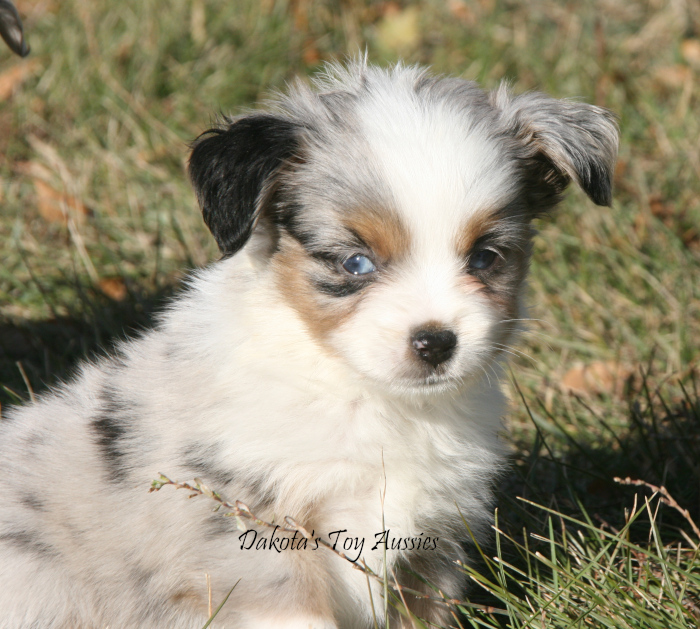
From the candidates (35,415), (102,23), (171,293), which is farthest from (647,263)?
(102,23)

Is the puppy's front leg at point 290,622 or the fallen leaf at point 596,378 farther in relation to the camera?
the fallen leaf at point 596,378

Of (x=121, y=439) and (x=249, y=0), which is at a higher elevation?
(x=249, y=0)

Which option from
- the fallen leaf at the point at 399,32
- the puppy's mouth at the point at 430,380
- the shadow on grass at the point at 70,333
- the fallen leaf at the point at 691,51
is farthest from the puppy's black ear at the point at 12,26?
the fallen leaf at the point at 691,51

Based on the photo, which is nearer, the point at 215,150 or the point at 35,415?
the point at 215,150

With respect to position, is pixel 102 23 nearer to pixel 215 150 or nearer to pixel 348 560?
pixel 215 150

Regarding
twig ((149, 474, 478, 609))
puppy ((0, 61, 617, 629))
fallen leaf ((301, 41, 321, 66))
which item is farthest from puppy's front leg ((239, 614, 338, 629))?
fallen leaf ((301, 41, 321, 66))

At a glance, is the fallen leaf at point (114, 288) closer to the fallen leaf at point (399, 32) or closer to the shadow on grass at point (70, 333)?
the shadow on grass at point (70, 333)
